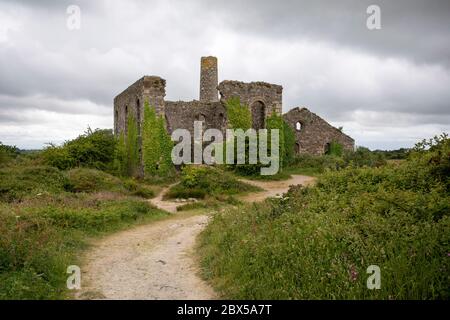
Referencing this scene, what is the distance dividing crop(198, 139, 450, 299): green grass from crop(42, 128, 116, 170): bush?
14.5 metres

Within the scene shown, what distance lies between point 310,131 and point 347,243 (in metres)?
29.1

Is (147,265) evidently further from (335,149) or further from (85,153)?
(335,149)

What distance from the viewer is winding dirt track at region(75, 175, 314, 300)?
7.45m

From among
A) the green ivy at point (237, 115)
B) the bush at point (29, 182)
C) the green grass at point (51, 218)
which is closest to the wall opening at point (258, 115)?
the green ivy at point (237, 115)

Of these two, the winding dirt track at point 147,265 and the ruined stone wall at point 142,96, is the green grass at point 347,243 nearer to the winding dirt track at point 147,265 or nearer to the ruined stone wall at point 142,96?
the winding dirt track at point 147,265

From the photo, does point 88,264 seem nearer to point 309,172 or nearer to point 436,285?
point 436,285

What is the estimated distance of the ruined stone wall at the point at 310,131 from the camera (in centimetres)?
3544

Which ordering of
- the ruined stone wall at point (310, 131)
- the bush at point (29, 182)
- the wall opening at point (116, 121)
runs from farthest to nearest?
the ruined stone wall at point (310, 131) < the wall opening at point (116, 121) < the bush at point (29, 182)

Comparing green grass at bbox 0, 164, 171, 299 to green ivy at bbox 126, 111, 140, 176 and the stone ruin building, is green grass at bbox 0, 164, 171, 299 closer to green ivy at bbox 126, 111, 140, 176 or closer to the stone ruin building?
green ivy at bbox 126, 111, 140, 176

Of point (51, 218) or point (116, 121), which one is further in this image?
point (116, 121)

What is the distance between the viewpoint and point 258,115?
3058 cm

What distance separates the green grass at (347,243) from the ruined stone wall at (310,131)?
24.3 meters

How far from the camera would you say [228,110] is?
93.8 ft

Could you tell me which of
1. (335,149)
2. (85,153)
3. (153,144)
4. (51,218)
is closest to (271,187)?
(153,144)
